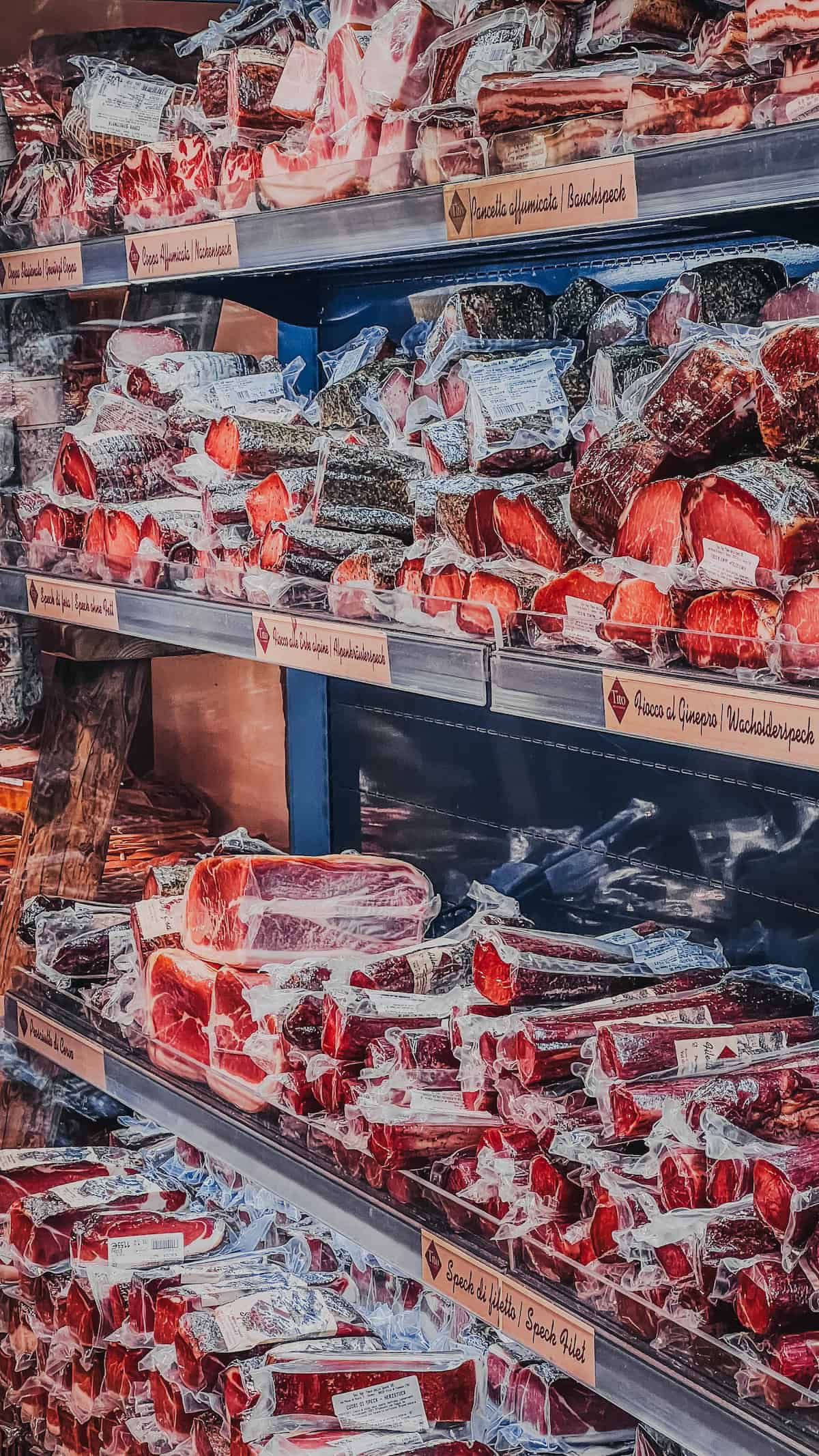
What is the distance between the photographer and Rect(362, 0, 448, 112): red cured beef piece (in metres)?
1.81

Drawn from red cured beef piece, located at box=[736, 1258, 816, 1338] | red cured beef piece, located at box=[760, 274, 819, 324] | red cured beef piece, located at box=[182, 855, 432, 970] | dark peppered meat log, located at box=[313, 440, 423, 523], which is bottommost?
red cured beef piece, located at box=[736, 1258, 816, 1338]

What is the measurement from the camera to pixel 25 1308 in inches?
94.6

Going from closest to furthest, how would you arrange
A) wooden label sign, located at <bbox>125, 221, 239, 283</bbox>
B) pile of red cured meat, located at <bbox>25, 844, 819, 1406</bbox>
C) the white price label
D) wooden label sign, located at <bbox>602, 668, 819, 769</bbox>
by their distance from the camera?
wooden label sign, located at <bbox>602, 668, 819, 769</bbox>
pile of red cured meat, located at <bbox>25, 844, 819, 1406</bbox>
wooden label sign, located at <bbox>125, 221, 239, 283</bbox>
the white price label

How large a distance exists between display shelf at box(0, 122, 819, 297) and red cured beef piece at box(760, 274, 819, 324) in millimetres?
82

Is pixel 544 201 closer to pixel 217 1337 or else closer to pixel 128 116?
pixel 128 116

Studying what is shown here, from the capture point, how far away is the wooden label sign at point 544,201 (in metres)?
1.35

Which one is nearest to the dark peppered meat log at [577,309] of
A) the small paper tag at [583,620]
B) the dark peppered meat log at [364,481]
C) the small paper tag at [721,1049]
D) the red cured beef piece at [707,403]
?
the dark peppered meat log at [364,481]

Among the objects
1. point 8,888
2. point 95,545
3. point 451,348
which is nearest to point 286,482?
point 451,348

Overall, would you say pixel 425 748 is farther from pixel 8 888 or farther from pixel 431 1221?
pixel 431 1221

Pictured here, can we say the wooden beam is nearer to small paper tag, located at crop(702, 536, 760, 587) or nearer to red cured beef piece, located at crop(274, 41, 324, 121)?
red cured beef piece, located at crop(274, 41, 324, 121)

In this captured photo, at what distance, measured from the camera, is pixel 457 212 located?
1.53 metres

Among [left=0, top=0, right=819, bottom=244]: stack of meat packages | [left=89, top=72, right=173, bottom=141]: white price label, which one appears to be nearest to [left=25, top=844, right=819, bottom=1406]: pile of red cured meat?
[left=0, top=0, right=819, bottom=244]: stack of meat packages

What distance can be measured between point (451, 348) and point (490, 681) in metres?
0.57

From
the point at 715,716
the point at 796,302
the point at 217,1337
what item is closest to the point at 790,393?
the point at 796,302
